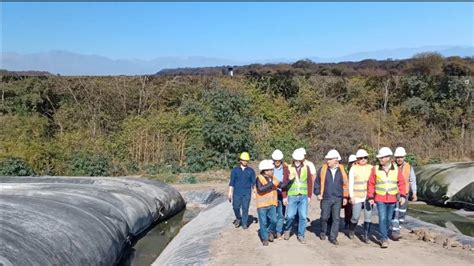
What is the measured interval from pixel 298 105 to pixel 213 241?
17.9 meters

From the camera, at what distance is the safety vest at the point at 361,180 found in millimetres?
9938

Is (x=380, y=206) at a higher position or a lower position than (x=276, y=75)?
lower

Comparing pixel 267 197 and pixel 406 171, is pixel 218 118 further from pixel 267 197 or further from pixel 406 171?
pixel 406 171

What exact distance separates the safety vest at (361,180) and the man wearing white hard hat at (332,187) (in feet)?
0.57

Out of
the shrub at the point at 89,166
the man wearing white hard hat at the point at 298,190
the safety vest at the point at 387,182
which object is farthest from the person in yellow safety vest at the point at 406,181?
the shrub at the point at 89,166

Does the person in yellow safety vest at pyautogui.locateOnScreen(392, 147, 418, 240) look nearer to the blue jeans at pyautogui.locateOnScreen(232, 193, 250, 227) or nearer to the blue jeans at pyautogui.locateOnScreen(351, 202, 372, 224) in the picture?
the blue jeans at pyautogui.locateOnScreen(351, 202, 372, 224)

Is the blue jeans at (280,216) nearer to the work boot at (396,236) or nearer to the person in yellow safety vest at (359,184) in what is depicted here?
the person in yellow safety vest at (359,184)

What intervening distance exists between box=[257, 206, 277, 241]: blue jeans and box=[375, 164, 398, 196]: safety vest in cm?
191

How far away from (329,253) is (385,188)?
1.46 m

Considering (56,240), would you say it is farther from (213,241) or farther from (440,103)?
(440,103)

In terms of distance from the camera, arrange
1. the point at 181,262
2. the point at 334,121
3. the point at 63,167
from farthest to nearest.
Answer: the point at 334,121
the point at 63,167
the point at 181,262

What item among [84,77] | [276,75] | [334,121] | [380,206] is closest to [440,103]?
[334,121]

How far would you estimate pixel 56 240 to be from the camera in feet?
28.6

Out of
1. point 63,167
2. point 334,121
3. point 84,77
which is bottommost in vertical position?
point 63,167
